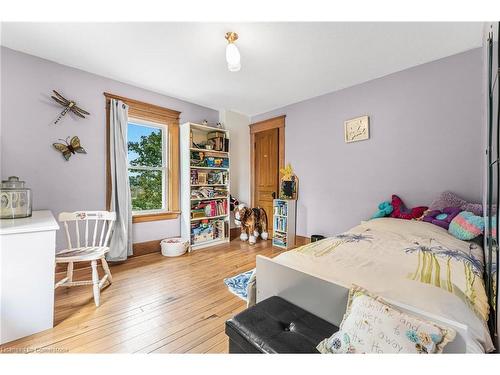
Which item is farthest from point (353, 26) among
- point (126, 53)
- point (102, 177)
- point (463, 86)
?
point (102, 177)

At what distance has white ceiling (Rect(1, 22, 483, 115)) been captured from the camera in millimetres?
1806

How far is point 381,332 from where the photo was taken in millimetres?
747

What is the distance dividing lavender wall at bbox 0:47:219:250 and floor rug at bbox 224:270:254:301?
195 cm

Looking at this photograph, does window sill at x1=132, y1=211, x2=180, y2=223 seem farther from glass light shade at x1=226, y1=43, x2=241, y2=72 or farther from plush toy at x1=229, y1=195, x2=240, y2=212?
glass light shade at x1=226, y1=43, x2=241, y2=72

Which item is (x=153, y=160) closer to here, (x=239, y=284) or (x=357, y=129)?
(x=239, y=284)

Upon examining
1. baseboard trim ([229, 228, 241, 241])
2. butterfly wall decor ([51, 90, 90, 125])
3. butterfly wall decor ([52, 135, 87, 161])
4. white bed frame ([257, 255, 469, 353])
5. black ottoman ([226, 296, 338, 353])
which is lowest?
baseboard trim ([229, 228, 241, 241])

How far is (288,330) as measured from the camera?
39.6 inches

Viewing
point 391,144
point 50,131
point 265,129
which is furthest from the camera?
point 265,129

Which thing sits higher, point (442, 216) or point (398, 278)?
point (442, 216)

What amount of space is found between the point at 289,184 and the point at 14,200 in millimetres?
3236

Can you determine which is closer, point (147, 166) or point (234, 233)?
point (147, 166)

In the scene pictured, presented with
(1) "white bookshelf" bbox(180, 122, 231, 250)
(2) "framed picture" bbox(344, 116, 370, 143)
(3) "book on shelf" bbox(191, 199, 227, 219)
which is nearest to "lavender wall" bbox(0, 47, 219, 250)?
(1) "white bookshelf" bbox(180, 122, 231, 250)

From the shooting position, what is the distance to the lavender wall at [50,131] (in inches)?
83.7
